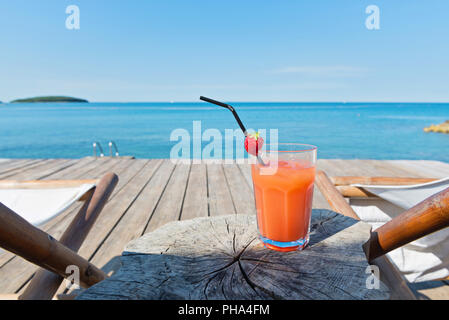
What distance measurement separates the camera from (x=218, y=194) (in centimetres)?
245

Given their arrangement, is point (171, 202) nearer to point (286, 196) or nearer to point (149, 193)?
point (149, 193)

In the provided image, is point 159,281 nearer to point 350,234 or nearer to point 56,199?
point 350,234

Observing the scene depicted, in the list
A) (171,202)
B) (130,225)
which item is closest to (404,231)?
(130,225)

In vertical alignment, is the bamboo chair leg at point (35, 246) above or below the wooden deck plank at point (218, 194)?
above

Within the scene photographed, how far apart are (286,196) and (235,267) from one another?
0.20m

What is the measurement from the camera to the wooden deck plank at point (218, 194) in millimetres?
2086

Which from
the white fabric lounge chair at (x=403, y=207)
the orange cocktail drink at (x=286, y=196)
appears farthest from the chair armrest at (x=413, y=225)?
the white fabric lounge chair at (x=403, y=207)

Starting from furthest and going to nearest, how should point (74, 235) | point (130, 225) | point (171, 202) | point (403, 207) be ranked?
point (171, 202) → point (130, 225) → point (403, 207) → point (74, 235)

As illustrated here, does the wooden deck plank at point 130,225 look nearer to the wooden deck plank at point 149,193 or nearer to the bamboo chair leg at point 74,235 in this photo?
the wooden deck plank at point 149,193

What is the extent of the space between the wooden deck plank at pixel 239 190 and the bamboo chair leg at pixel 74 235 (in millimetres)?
1072

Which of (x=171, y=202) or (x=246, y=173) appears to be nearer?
(x=171, y=202)
